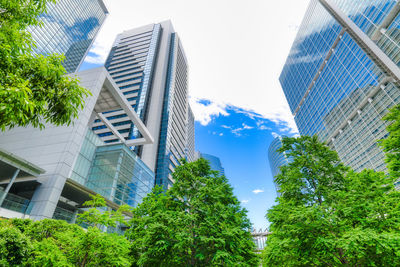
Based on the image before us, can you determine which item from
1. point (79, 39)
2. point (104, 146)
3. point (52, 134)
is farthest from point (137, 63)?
point (52, 134)

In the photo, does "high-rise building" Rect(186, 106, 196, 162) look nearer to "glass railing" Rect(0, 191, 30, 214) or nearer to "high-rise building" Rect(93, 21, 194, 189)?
"high-rise building" Rect(93, 21, 194, 189)

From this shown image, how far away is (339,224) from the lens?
794 centimetres

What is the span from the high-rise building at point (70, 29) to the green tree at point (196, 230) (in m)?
89.7

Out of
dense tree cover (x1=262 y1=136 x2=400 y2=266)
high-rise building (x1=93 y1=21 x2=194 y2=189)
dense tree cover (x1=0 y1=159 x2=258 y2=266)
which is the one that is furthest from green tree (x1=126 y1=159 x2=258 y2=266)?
high-rise building (x1=93 y1=21 x2=194 y2=189)

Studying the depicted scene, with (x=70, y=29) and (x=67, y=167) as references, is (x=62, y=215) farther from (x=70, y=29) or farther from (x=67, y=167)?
(x=70, y=29)

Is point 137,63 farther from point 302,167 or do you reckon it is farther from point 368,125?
point 302,167

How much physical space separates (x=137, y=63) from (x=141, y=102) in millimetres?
27039

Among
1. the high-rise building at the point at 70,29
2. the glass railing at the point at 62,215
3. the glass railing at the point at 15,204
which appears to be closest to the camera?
the glass railing at the point at 15,204

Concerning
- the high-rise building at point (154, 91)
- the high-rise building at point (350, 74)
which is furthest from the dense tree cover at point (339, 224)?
the high-rise building at point (350, 74)

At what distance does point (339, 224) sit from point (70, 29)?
13282 centimetres

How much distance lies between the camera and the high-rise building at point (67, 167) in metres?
21.2

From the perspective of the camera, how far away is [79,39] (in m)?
115

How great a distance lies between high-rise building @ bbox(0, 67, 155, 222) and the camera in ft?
69.7

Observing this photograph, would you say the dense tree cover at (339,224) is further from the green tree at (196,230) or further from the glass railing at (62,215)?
the glass railing at (62,215)
